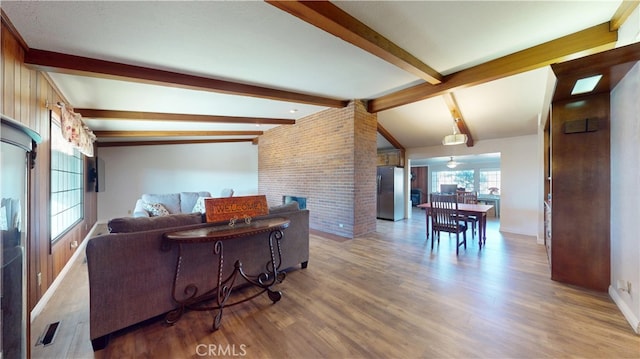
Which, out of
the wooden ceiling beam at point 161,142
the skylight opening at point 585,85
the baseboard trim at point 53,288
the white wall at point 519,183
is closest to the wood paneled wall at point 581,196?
the skylight opening at point 585,85

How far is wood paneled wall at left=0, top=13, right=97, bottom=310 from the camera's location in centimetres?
178

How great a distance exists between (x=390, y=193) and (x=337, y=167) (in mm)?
2382

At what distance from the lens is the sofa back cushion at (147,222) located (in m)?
1.85

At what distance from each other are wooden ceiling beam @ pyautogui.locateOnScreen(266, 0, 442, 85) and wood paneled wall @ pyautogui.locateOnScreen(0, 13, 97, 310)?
6.86 feet

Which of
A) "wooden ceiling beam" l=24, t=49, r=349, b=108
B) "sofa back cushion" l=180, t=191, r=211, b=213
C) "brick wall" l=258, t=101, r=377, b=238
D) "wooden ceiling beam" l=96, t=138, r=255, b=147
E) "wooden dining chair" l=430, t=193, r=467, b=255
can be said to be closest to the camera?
→ "wooden ceiling beam" l=24, t=49, r=349, b=108

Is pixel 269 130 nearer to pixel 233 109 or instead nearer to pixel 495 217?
pixel 233 109

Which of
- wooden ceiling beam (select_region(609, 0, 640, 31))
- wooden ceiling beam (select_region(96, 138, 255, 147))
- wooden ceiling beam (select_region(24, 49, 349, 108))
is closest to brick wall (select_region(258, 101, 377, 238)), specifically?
wooden ceiling beam (select_region(24, 49, 349, 108))

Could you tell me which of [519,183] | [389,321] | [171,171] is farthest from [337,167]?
[171,171]

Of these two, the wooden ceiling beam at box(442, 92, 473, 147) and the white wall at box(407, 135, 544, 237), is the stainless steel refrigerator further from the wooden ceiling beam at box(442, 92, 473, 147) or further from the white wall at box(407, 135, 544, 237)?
the white wall at box(407, 135, 544, 237)

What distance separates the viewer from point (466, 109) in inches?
182

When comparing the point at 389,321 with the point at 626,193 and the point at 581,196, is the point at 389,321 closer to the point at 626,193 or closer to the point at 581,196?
the point at 626,193

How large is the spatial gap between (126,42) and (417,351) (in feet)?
11.4

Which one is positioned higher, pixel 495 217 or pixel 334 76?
pixel 334 76

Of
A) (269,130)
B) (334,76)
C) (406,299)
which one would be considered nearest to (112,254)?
(406,299)
